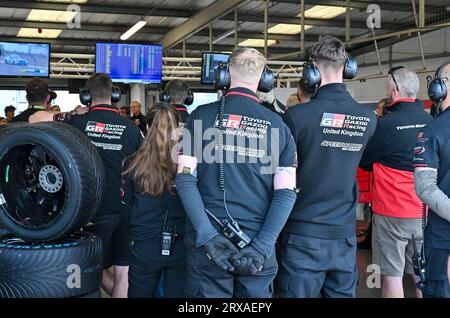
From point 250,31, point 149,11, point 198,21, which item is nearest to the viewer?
point 198,21

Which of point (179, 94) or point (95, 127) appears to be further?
point (179, 94)

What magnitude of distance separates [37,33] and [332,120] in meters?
17.1

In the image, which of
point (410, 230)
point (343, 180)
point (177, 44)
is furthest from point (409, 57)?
point (343, 180)

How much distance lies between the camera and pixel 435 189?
295cm

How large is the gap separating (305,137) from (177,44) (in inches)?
603

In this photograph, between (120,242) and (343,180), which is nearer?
(343,180)

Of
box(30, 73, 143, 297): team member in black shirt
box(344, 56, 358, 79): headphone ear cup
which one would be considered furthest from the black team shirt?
box(30, 73, 143, 297): team member in black shirt

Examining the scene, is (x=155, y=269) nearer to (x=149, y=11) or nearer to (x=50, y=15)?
(x=149, y=11)

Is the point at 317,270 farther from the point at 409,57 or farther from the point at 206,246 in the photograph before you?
the point at 409,57

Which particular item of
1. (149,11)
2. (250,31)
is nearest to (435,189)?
(149,11)

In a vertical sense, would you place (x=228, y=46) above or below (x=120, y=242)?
above

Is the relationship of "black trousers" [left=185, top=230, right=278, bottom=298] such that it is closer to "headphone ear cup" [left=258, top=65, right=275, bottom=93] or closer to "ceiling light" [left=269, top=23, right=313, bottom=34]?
"headphone ear cup" [left=258, top=65, right=275, bottom=93]

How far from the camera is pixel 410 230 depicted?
4.08 metres

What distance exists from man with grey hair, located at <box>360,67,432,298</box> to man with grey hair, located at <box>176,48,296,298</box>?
1372mm
